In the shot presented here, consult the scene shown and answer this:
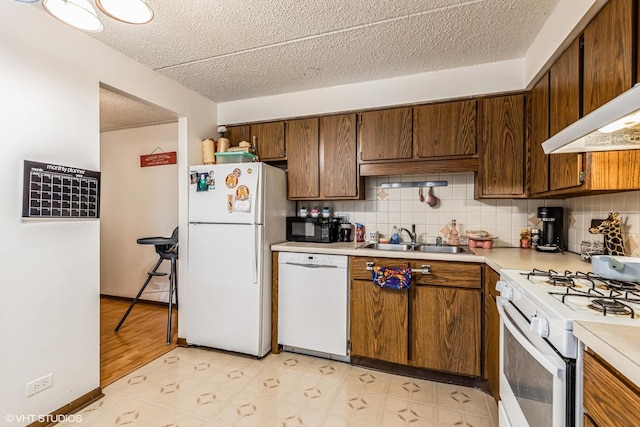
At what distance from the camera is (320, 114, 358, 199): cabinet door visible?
2.62 metres

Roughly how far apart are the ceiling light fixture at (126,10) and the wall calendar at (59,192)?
908mm

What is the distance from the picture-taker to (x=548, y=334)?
3.04 feet

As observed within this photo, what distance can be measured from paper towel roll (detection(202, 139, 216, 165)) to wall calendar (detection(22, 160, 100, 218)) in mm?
968

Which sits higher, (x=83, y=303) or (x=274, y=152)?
(x=274, y=152)

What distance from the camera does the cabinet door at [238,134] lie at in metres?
2.99

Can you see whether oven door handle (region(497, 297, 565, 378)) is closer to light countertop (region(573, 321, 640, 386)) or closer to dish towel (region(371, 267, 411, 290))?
light countertop (region(573, 321, 640, 386))

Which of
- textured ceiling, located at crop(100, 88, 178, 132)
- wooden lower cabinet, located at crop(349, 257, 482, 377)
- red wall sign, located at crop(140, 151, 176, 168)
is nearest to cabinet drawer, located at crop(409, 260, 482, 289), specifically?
wooden lower cabinet, located at crop(349, 257, 482, 377)

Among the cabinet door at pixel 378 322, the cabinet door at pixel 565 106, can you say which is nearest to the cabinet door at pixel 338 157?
the cabinet door at pixel 378 322

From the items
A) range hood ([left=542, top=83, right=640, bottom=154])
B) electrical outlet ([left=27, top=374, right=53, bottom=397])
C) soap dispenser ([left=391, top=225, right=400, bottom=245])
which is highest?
range hood ([left=542, top=83, right=640, bottom=154])

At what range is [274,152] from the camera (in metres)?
2.88

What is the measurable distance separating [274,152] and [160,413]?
2127 millimetres

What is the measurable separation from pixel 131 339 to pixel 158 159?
6.81 feet

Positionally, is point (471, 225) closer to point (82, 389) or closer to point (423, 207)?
point (423, 207)

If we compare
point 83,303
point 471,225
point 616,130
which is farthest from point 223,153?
point 616,130
